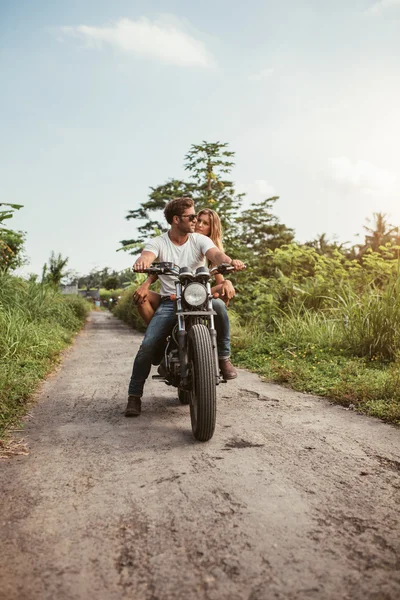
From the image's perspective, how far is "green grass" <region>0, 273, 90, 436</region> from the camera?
4315mm

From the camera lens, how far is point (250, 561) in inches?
67.1

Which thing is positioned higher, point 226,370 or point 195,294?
point 195,294

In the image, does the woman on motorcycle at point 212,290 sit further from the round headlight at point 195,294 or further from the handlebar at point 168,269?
the round headlight at point 195,294

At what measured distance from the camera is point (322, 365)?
5707 mm

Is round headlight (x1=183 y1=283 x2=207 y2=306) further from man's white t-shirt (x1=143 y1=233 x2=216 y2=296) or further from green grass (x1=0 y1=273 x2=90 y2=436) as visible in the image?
green grass (x1=0 y1=273 x2=90 y2=436)

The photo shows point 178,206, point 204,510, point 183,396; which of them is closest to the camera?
point 204,510

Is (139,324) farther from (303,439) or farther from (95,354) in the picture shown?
(303,439)

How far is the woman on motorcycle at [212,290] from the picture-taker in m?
3.98

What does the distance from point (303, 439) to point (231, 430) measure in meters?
0.51

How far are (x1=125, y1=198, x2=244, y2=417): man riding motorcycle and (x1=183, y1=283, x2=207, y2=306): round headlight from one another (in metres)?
0.43

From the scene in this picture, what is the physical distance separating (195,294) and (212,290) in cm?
118

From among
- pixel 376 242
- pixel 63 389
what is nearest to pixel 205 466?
pixel 63 389

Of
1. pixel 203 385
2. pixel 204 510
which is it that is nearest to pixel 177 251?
pixel 203 385

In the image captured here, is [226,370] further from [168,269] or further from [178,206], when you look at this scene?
[178,206]
